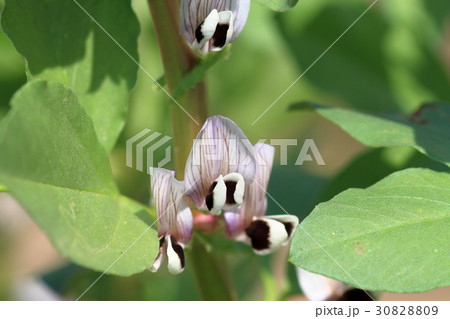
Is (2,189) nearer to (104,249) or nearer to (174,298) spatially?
(104,249)

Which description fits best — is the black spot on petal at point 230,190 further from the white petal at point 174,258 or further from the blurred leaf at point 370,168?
the blurred leaf at point 370,168

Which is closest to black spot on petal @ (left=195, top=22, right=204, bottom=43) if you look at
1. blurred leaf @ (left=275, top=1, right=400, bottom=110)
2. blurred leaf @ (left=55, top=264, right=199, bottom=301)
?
blurred leaf @ (left=275, top=1, right=400, bottom=110)

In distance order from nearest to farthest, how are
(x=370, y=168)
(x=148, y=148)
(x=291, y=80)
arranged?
A: (x=148, y=148) → (x=370, y=168) → (x=291, y=80)

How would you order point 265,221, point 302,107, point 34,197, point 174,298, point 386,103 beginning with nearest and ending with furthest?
point 34,197 < point 265,221 < point 302,107 < point 386,103 < point 174,298

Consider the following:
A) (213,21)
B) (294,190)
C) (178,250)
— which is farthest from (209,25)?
(294,190)

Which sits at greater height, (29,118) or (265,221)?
(29,118)

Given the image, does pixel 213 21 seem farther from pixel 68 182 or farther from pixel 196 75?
pixel 68 182

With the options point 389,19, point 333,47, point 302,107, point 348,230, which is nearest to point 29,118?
point 348,230
